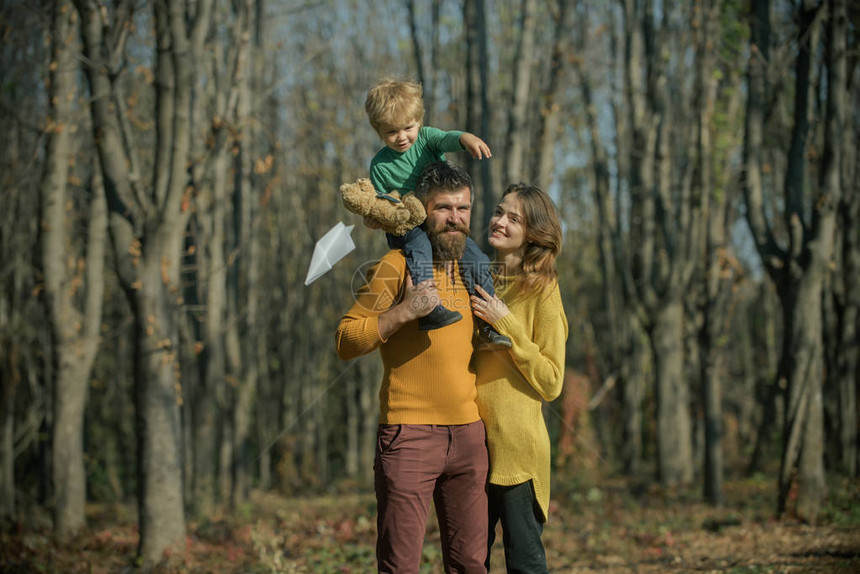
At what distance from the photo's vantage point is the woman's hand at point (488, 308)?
2.71m

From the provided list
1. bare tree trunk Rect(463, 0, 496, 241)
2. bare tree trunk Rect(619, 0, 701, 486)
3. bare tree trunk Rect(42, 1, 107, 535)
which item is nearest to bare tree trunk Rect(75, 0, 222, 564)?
bare tree trunk Rect(42, 1, 107, 535)

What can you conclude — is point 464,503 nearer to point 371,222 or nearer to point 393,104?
point 371,222

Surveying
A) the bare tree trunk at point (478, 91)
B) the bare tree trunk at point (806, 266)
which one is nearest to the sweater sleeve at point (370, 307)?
the bare tree trunk at point (478, 91)

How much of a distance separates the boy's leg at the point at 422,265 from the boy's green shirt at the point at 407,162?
22 centimetres

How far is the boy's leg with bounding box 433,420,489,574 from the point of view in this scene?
2.67 meters

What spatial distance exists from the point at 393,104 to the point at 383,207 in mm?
391

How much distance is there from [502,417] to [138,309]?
357 centimetres

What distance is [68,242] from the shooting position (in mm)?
10617

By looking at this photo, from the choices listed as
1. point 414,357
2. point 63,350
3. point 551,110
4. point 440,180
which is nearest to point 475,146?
point 440,180

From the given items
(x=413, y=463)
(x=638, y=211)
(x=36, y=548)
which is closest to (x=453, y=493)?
(x=413, y=463)

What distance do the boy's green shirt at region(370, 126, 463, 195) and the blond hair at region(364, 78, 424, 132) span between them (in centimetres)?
10

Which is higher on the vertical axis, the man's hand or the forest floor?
the man's hand

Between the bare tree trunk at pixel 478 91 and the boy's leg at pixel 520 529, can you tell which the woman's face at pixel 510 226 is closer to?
the boy's leg at pixel 520 529

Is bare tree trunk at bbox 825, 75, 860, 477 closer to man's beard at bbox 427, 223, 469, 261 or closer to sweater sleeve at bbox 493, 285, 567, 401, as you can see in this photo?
sweater sleeve at bbox 493, 285, 567, 401
